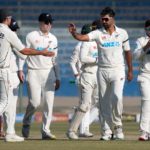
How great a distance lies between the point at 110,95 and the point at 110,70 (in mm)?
467

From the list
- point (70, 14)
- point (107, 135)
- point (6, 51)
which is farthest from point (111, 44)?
point (70, 14)

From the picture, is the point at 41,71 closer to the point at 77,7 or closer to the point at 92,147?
the point at 92,147

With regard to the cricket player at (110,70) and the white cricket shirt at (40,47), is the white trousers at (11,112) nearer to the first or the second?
the cricket player at (110,70)

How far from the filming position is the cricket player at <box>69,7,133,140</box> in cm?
1705

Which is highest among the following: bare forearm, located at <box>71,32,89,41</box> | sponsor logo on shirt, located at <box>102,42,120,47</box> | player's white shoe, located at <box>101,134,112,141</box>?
bare forearm, located at <box>71,32,89,41</box>

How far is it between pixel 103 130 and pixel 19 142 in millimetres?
1889

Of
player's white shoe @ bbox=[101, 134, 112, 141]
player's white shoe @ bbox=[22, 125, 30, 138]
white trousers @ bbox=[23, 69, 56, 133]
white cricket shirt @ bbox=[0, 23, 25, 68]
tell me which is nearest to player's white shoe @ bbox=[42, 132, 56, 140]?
white trousers @ bbox=[23, 69, 56, 133]

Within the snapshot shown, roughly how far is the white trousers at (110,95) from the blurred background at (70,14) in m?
15.2

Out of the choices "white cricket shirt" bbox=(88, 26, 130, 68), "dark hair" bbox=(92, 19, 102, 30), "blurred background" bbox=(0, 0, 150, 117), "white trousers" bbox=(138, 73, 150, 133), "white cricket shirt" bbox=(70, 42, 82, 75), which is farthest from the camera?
"blurred background" bbox=(0, 0, 150, 117)

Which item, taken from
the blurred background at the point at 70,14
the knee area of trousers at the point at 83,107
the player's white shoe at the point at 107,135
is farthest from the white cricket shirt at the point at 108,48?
the blurred background at the point at 70,14

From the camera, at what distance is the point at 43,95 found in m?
18.4

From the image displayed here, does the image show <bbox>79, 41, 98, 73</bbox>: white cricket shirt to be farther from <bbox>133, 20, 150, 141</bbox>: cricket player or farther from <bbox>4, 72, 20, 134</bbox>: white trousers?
<bbox>4, 72, 20, 134</bbox>: white trousers

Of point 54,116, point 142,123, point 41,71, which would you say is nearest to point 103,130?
point 142,123

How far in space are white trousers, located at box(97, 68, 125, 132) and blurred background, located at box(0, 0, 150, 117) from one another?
15223 millimetres
